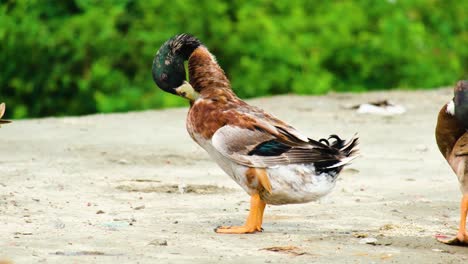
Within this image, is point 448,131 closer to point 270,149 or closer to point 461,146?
point 461,146

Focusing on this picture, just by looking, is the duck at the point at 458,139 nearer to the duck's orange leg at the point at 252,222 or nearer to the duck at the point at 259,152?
the duck at the point at 259,152

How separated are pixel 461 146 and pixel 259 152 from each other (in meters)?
1.13

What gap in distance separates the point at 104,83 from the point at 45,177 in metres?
7.07

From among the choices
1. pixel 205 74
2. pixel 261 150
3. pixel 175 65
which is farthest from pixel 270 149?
pixel 175 65

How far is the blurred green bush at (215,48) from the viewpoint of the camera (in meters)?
15.1

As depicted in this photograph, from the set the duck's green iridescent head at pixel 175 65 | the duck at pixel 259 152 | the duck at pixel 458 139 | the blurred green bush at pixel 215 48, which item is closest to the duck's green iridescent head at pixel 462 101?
the duck at pixel 458 139

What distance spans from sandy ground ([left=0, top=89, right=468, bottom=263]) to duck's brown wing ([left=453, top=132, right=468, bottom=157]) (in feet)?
1.69

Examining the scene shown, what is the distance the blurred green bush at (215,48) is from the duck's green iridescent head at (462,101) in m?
8.59

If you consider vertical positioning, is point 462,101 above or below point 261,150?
above

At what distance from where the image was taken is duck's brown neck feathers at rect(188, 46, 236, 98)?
22.0ft

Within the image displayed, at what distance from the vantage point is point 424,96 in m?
13.9

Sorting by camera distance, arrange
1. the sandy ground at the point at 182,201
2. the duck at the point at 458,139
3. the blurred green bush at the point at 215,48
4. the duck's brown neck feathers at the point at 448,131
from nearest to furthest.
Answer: the sandy ground at the point at 182,201 < the duck at the point at 458,139 < the duck's brown neck feathers at the point at 448,131 < the blurred green bush at the point at 215,48

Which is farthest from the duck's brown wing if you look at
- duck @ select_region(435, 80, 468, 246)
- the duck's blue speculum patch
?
the duck's blue speculum patch

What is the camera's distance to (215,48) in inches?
632
